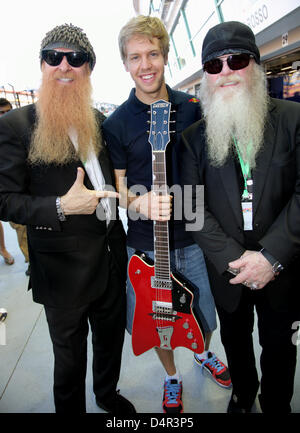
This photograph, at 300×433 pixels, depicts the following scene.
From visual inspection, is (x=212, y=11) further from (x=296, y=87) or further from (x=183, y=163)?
(x=183, y=163)

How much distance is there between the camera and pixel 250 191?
Answer: 135cm

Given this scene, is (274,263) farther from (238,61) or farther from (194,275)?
(238,61)

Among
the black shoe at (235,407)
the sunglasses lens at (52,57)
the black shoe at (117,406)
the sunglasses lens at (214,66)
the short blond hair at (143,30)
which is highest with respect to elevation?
the short blond hair at (143,30)

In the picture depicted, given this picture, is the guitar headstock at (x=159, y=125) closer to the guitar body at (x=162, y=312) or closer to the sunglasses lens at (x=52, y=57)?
the sunglasses lens at (x=52, y=57)

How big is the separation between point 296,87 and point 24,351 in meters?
5.85

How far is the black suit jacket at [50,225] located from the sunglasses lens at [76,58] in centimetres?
31

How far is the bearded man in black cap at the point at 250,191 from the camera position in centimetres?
128

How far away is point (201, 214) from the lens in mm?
1418

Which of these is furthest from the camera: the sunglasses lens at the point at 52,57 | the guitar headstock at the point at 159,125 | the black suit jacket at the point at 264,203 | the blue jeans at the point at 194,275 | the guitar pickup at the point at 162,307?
the blue jeans at the point at 194,275

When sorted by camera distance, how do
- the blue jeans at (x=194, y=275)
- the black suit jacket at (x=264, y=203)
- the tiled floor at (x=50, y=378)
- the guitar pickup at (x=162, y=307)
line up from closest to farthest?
the black suit jacket at (x=264, y=203) → the guitar pickup at (x=162, y=307) → the blue jeans at (x=194, y=275) → the tiled floor at (x=50, y=378)

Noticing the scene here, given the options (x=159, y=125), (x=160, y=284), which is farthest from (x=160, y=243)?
(x=159, y=125)

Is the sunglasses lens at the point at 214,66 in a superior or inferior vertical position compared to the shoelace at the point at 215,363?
superior

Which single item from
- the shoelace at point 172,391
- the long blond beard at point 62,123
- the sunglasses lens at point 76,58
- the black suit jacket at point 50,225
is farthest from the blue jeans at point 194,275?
the sunglasses lens at point 76,58

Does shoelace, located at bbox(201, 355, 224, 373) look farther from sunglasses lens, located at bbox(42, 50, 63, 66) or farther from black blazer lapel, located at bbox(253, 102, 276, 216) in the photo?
sunglasses lens, located at bbox(42, 50, 63, 66)
